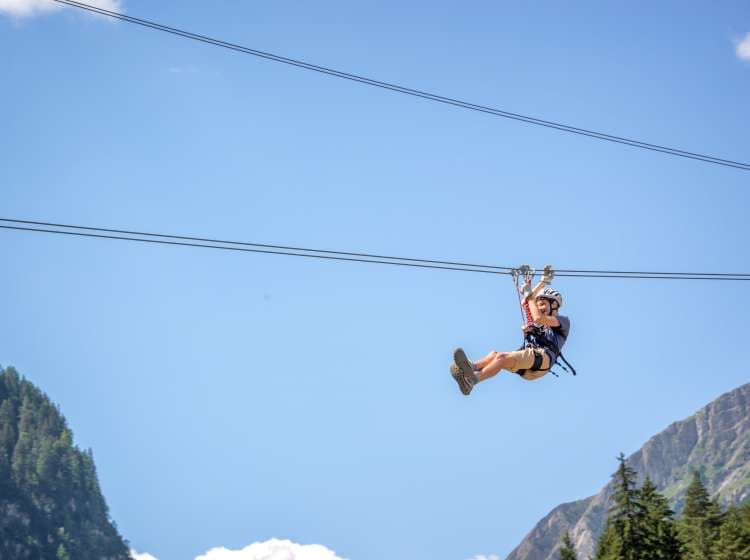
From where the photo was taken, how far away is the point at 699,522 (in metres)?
82.6

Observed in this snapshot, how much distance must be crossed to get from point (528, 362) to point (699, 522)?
64.8m

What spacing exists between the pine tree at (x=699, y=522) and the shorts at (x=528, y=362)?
190ft

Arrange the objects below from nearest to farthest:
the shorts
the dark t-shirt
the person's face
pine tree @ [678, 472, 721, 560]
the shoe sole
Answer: the shoe sole → the shorts → the person's face → the dark t-shirt → pine tree @ [678, 472, 721, 560]

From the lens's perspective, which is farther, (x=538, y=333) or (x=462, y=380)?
(x=538, y=333)

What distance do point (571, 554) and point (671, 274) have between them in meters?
58.6

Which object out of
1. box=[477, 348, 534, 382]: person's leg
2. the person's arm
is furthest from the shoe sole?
the person's arm

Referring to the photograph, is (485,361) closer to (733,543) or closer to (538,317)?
(538,317)

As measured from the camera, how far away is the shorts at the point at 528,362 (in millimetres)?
21781

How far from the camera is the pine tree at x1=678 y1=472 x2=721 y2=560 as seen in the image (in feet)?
258

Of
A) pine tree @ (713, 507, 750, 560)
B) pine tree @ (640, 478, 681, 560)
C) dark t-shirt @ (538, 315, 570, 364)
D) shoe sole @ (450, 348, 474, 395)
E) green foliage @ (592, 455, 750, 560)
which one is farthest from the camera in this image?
pine tree @ (713, 507, 750, 560)

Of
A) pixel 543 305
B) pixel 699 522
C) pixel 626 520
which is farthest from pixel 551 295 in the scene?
pixel 699 522

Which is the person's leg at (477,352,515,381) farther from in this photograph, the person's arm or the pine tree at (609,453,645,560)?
the pine tree at (609,453,645,560)

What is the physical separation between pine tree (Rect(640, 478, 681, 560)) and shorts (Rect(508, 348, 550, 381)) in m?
51.7

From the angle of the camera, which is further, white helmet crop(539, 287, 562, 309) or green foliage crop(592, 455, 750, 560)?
green foliage crop(592, 455, 750, 560)
